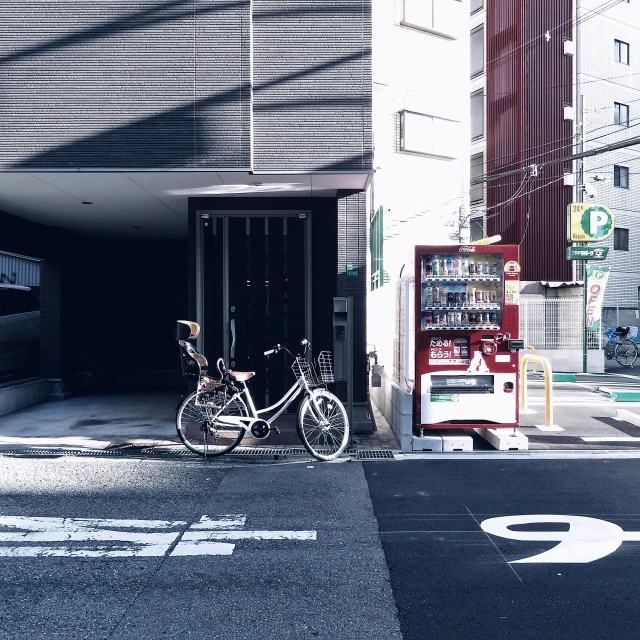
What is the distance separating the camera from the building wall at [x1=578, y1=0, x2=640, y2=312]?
2488 centimetres

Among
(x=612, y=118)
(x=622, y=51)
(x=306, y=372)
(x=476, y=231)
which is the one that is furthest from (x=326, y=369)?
(x=622, y=51)

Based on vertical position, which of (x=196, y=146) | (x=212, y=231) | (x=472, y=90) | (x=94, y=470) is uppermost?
(x=472, y=90)

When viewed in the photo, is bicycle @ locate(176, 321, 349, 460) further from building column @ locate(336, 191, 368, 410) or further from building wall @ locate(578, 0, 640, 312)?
building wall @ locate(578, 0, 640, 312)

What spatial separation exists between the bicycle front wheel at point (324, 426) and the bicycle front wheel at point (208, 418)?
680 millimetres

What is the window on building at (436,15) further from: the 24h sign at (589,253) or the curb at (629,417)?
the curb at (629,417)

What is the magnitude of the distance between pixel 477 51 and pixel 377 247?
18.6 meters

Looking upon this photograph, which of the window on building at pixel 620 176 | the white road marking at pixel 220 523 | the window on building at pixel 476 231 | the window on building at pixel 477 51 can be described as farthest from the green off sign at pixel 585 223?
the white road marking at pixel 220 523

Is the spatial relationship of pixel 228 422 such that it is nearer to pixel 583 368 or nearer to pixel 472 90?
pixel 583 368

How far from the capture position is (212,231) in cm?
920

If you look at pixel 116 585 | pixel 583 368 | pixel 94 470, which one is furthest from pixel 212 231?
pixel 583 368

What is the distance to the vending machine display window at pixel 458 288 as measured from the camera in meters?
7.30

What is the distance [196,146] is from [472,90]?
21.9 meters

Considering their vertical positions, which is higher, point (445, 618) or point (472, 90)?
point (472, 90)

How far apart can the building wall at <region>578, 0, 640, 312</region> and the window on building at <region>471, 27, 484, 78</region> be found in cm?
369
